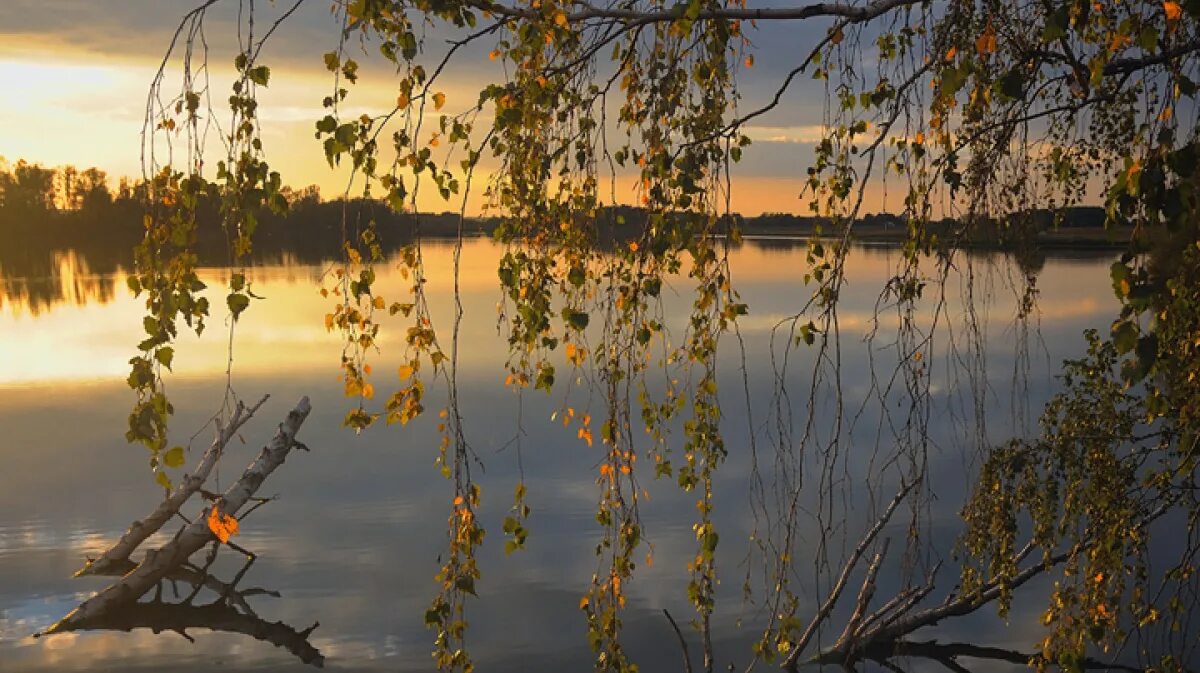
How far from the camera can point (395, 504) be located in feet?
49.4

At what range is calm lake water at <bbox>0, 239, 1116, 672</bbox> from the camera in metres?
10.4

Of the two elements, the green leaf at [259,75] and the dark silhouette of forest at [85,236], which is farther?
the dark silhouette of forest at [85,236]

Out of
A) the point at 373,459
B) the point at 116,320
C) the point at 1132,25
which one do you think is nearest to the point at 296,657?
the point at 373,459

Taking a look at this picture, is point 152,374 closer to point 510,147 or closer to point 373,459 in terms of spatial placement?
point 510,147

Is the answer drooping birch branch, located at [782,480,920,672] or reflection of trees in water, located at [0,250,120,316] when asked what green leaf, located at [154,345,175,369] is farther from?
reflection of trees in water, located at [0,250,120,316]

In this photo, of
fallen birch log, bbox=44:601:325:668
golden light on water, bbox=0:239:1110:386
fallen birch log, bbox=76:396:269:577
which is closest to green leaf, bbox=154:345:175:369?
fallen birch log, bbox=76:396:269:577

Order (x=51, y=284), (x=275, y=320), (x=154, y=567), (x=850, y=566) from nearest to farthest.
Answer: (x=850, y=566) → (x=154, y=567) → (x=275, y=320) → (x=51, y=284)

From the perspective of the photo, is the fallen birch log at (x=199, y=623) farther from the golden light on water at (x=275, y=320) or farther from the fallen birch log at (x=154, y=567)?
the golden light on water at (x=275, y=320)

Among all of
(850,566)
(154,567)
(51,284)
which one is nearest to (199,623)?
(154,567)

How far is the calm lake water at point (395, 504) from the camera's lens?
34.1 ft

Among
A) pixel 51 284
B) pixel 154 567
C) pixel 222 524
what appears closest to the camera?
pixel 222 524

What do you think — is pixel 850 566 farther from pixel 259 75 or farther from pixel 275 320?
pixel 275 320

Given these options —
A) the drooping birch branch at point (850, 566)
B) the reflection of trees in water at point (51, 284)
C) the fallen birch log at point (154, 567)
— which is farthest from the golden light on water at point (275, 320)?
the drooping birch branch at point (850, 566)

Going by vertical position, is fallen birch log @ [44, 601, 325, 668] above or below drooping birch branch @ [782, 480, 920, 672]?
below
